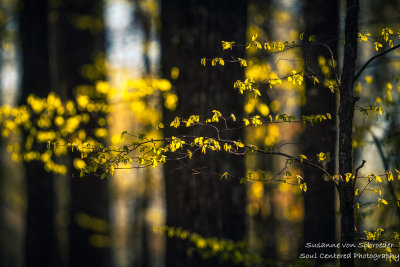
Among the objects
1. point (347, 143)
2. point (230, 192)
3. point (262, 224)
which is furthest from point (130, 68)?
point (347, 143)

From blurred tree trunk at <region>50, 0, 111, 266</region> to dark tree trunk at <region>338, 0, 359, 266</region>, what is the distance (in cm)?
517

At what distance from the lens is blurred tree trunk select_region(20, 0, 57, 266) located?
207 inches

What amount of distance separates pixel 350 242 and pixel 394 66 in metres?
6.32

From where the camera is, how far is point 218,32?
3.23 meters

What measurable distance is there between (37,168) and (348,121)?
484 cm

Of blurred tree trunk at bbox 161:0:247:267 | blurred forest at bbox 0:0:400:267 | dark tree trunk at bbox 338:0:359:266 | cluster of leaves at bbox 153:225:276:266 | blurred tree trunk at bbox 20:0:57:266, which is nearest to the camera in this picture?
dark tree trunk at bbox 338:0:359:266

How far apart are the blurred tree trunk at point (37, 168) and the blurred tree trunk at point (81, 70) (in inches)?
42.4

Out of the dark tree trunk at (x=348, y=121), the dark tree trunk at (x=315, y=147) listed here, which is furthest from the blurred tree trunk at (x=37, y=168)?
the dark tree trunk at (x=348, y=121)

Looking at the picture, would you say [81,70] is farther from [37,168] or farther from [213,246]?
[213,246]

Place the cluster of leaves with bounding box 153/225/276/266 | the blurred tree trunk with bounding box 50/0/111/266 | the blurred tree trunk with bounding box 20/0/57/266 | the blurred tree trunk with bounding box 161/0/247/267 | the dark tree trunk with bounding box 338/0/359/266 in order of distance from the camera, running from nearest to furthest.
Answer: the dark tree trunk with bounding box 338/0/359/266 < the cluster of leaves with bounding box 153/225/276/266 < the blurred tree trunk with bounding box 161/0/247/267 < the blurred tree trunk with bounding box 20/0/57/266 < the blurred tree trunk with bounding box 50/0/111/266

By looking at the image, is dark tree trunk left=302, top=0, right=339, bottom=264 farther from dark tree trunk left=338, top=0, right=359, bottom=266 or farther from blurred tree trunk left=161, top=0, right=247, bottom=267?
dark tree trunk left=338, top=0, right=359, bottom=266

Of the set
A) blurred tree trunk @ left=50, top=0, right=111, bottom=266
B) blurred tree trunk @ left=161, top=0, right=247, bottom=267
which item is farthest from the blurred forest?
blurred tree trunk @ left=50, top=0, right=111, bottom=266

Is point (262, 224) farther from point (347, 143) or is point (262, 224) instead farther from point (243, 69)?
point (347, 143)

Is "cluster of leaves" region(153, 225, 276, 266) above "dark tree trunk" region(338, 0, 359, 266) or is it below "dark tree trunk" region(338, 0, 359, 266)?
below
